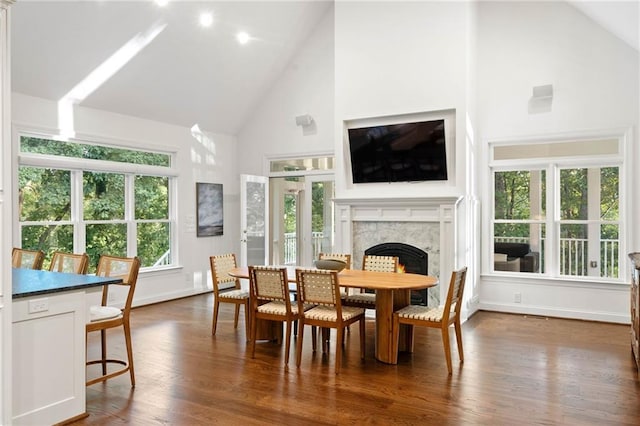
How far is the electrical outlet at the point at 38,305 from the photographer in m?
2.87

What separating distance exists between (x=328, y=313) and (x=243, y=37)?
4471mm

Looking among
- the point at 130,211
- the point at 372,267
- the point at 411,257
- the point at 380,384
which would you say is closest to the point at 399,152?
the point at 411,257

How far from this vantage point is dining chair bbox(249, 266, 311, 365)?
14.2ft

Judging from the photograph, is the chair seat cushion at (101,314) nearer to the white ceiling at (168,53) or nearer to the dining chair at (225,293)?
the dining chair at (225,293)

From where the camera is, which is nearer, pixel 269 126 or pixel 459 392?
pixel 459 392

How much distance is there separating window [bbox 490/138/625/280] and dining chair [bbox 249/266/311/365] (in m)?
3.49

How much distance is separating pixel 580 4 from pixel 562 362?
4130 millimetres

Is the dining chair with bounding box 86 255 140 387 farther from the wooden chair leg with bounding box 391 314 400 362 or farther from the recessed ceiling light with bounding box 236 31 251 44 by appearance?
the recessed ceiling light with bounding box 236 31 251 44

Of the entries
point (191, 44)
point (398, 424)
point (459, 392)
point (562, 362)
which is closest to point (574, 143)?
point (562, 362)

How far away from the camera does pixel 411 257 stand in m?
6.27

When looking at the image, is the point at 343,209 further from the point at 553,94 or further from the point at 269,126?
the point at 553,94

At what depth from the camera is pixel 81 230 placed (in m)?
6.20

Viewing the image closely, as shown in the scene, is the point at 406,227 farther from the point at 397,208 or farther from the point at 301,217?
the point at 301,217

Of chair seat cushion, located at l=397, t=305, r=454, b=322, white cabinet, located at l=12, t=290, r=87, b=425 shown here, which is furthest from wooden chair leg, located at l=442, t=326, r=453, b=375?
white cabinet, located at l=12, t=290, r=87, b=425
